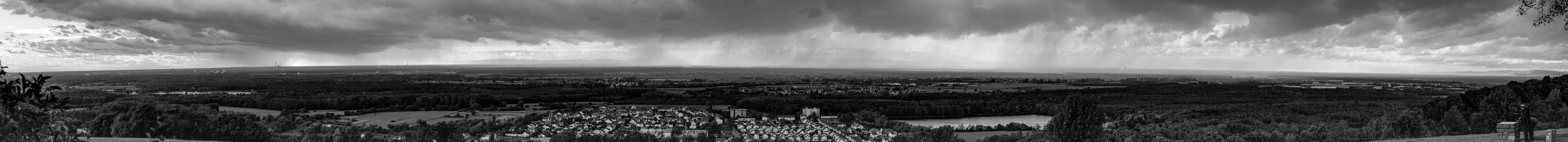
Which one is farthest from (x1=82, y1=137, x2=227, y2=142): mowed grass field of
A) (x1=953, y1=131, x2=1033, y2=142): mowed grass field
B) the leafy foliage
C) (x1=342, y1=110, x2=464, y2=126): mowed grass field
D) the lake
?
the lake

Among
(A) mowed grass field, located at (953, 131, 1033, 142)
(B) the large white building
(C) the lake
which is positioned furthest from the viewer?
(B) the large white building

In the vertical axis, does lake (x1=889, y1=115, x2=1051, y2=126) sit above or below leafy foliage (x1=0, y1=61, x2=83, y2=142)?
below

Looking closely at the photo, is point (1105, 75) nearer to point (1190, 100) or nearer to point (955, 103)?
point (1190, 100)

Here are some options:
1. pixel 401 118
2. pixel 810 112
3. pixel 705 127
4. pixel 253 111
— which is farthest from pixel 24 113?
pixel 253 111

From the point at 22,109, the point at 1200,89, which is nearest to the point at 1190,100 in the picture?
the point at 1200,89

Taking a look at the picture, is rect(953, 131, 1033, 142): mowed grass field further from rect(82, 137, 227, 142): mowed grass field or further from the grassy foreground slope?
rect(82, 137, 227, 142): mowed grass field

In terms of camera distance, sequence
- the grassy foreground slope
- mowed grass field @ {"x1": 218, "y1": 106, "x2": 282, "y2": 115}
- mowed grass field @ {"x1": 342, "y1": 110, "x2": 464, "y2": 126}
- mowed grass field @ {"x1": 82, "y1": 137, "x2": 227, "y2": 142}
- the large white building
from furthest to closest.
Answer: the large white building → mowed grass field @ {"x1": 218, "y1": 106, "x2": 282, "y2": 115} → mowed grass field @ {"x1": 342, "y1": 110, "x2": 464, "y2": 126} → mowed grass field @ {"x1": 82, "y1": 137, "x2": 227, "y2": 142} → the grassy foreground slope
